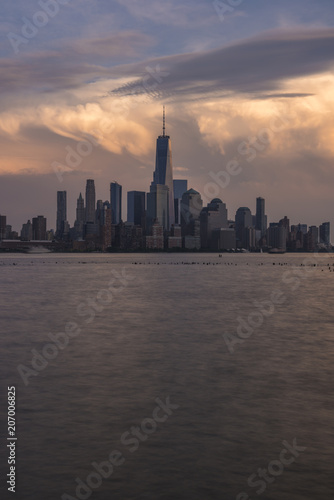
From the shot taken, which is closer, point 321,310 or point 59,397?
point 59,397

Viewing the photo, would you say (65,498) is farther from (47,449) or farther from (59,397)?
(59,397)

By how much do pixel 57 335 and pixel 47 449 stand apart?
2814 centimetres

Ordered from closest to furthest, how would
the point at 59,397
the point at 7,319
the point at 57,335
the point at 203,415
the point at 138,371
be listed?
the point at 203,415 < the point at 59,397 < the point at 138,371 < the point at 57,335 < the point at 7,319

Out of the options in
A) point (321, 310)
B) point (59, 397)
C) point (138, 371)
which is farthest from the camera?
point (321, 310)

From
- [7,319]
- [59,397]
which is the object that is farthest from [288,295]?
[59,397]

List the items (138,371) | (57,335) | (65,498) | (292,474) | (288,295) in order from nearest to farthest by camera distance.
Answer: (65,498) → (292,474) → (138,371) → (57,335) → (288,295)

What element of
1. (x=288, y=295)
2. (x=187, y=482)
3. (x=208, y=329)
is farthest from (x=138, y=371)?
(x=288, y=295)

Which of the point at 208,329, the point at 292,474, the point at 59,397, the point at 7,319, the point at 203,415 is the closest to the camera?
the point at 292,474

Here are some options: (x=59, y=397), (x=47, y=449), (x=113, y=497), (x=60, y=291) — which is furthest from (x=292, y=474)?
(x=60, y=291)

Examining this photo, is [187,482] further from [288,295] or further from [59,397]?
[288,295]

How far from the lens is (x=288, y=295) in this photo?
9250 cm

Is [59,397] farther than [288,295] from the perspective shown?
No

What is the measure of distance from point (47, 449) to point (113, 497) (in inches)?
171

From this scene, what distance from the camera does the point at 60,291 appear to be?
98188 millimetres
